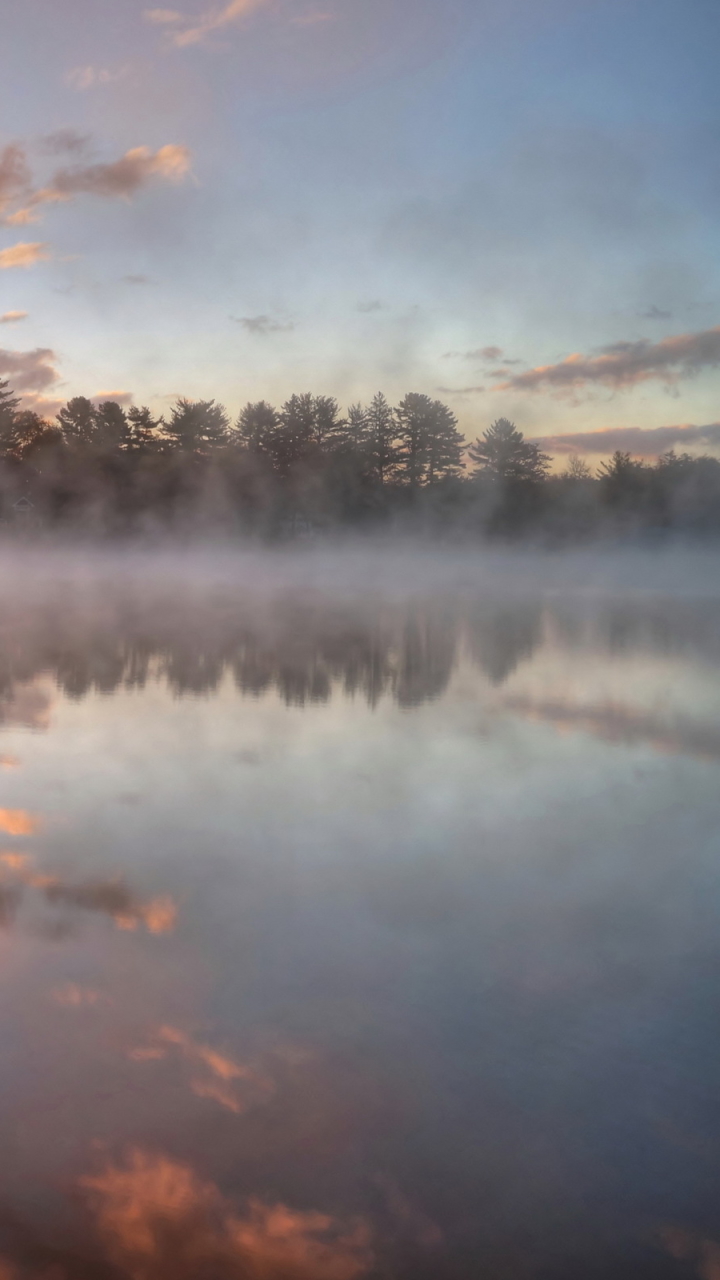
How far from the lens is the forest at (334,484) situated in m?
51.5

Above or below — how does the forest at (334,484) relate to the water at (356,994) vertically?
above

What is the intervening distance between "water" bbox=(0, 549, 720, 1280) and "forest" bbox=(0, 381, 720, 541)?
4547 centimetres

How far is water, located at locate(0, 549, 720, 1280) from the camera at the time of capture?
1973 mm

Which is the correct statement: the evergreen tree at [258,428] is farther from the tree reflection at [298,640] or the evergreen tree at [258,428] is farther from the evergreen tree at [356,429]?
the tree reflection at [298,640]

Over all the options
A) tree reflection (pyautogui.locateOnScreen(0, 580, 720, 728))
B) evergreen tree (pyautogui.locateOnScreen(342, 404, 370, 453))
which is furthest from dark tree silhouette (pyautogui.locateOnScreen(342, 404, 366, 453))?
tree reflection (pyautogui.locateOnScreen(0, 580, 720, 728))

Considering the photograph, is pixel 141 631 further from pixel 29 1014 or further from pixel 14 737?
pixel 29 1014

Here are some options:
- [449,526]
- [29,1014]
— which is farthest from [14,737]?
[449,526]

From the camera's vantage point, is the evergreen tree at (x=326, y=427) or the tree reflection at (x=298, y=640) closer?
the tree reflection at (x=298, y=640)

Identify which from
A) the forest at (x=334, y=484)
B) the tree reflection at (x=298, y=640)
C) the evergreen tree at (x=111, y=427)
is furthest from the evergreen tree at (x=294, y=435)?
the tree reflection at (x=298, y=640)

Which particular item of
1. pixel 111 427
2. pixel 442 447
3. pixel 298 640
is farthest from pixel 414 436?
pixel 298 640

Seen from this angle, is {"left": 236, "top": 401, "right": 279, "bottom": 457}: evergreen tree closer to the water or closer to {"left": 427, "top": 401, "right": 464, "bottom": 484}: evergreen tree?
{"left": 427, "top": 401, "right": 464, "bottom": 484}: evergreen tree

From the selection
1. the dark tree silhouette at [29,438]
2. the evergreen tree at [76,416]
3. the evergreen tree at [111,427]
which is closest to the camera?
the evergreen tree at [111,427]

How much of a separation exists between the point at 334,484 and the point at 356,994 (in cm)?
5250

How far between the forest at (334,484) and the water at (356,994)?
45473 millimetres
